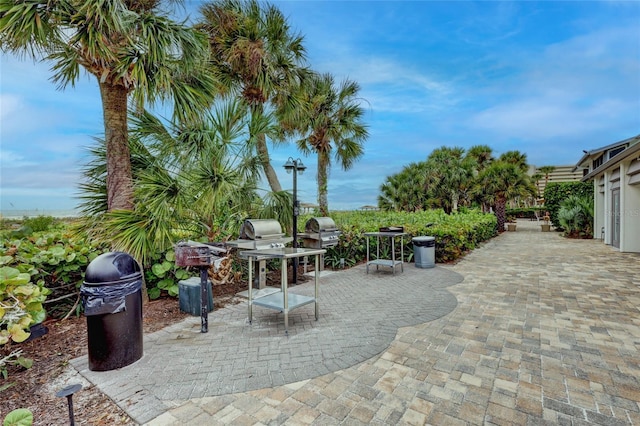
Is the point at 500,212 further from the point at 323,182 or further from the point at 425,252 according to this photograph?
the point at 425,252

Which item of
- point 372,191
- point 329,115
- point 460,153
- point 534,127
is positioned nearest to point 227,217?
point 329,115

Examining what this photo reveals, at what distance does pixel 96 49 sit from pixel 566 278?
8.77 metres

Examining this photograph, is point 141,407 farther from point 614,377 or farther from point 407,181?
point 407,181

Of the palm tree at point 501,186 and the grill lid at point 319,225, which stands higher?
the palm tree at point 501,186

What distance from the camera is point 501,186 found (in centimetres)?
1745

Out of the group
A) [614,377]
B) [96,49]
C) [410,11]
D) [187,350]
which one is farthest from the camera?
[410,11]

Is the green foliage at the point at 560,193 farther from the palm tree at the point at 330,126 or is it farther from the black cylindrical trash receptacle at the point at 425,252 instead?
the black cylindrical trash receptacle at the point at 425,252

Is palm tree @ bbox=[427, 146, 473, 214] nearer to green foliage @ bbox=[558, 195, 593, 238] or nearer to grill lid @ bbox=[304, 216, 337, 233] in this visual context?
green foliage @ bbox=[558, 195, 593, 238]

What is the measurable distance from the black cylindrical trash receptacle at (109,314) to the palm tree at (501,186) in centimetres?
1936

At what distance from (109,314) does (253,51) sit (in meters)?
6.38

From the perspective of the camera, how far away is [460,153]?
73.0ft

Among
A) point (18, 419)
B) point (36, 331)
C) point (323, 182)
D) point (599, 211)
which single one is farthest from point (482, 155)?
point (18, 419)

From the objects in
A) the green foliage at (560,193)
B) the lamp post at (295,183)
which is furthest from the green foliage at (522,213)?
the lamp post at (295,183)

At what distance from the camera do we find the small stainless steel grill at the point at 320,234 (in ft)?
20.7
